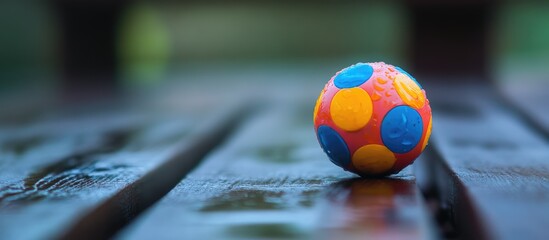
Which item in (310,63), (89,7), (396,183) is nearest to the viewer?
(396,183)

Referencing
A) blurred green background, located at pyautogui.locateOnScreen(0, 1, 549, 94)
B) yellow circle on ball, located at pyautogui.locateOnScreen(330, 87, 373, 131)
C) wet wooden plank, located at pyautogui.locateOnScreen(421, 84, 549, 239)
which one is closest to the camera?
wet wooden plank, located at pyautogui.locateOnScreen(421, 84, 549, 239)

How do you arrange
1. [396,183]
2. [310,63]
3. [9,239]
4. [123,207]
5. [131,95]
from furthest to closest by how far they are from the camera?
[310,63] → [131,95] → [396,183] → [123,207] → [9,239]

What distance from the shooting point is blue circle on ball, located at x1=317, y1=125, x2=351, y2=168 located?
7.33ft

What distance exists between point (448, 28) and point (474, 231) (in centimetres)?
447

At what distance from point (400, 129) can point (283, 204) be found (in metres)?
0.45


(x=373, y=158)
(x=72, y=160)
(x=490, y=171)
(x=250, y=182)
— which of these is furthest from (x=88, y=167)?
(x=490, y=171)

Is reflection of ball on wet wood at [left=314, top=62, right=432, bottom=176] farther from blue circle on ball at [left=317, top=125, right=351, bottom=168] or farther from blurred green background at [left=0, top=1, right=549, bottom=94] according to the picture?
blurred green background at [left=0, top=1, right=549, bottom=94]

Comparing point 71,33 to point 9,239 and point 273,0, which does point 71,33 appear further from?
point 9,239

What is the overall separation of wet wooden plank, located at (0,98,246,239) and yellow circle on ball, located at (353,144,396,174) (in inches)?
23.2

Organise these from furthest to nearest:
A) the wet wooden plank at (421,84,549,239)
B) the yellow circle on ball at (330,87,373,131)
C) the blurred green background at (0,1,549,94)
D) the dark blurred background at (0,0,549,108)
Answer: the blurred green background at (0,1,549,94), the dark blurred background at (0,0,549,108), the yellow circle on ball at (330,87,373,131), the wet wooden plank at (421,84,549,239)

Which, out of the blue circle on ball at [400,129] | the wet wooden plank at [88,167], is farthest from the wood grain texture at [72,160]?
the blue circle on ball at [400,129]

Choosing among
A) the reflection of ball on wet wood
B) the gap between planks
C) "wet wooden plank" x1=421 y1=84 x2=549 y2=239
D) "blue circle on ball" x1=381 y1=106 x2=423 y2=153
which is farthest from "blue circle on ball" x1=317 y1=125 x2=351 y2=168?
the gap between planks

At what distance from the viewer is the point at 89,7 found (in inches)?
240

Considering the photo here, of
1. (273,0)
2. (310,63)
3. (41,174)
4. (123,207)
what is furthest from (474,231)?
(310,63)
